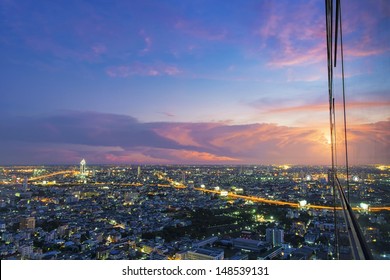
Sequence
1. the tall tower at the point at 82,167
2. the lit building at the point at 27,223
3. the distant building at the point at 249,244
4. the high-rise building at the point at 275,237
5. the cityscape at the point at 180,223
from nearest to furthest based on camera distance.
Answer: the cityscape at the point at 180,223
the distant building at the point at 249,244
the high-rise building at the point at 275,237
the lit building at the point at 27,223
the tall tower at the point at 82,167

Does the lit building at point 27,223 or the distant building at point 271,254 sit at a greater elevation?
the distant building at point 271,254

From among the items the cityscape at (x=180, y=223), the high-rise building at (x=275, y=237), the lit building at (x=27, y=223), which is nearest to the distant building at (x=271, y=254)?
Result: the cityscape at (x=180, y=223)

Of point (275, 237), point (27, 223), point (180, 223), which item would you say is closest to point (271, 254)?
point (275, 237)

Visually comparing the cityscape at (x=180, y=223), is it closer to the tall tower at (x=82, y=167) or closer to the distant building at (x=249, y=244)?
the distant building at (x=249, y=244)

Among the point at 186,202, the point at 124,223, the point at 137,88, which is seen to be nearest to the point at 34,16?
the point at 137,88

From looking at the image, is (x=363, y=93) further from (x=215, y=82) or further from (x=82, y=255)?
(x=215, y=82)

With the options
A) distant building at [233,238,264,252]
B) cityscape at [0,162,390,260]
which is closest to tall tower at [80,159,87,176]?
cityscape at [0,162,390,260]

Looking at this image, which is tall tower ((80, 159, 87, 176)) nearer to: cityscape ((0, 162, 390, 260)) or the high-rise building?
cityscape ((0, 162, 390, 260))

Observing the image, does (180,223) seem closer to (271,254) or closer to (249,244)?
(249,244)
